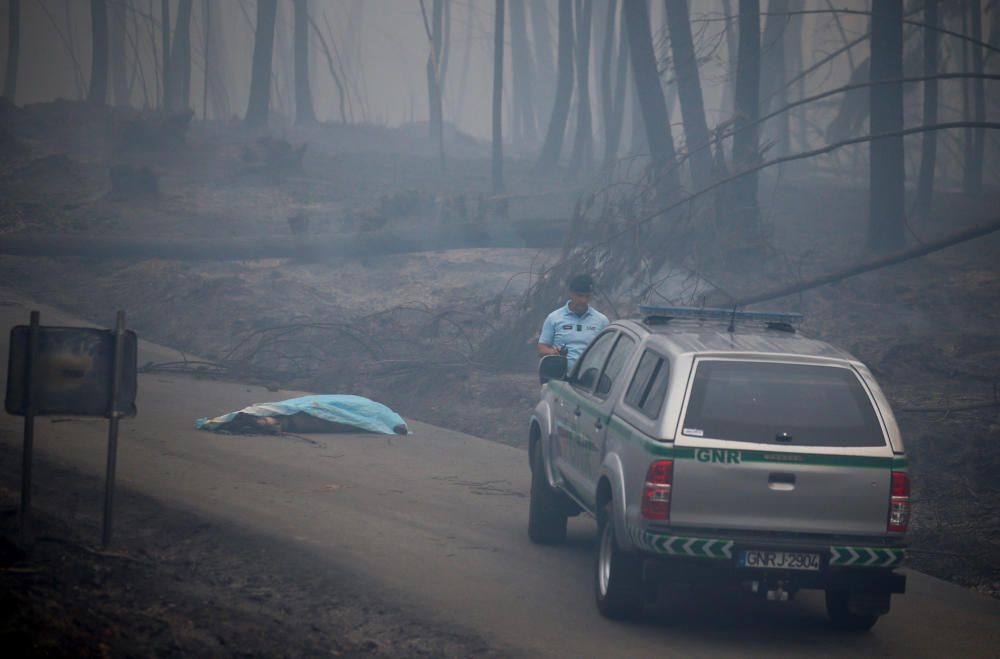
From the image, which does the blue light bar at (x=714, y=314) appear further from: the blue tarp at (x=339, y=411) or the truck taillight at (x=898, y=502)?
the blue tarp at (x=339, y=411)

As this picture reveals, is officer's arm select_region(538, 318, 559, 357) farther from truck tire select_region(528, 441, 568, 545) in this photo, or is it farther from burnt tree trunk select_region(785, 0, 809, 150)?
burnt tree trunk select_region(785, 0, 809, 150)

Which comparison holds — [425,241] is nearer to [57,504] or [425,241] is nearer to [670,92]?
[57,504]

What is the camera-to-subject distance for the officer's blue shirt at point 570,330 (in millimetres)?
11000

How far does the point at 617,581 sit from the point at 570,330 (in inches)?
174

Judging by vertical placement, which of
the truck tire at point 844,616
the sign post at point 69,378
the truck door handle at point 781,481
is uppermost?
the sign post at point 69,378

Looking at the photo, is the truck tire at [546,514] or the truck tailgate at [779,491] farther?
the truck tire at [546,514]

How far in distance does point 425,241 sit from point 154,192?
1073 cm

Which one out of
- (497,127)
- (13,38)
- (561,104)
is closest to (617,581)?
(497,127)

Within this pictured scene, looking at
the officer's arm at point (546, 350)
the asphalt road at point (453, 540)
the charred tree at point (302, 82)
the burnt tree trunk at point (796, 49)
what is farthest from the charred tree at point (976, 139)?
the officer's arm at point (546, 350)

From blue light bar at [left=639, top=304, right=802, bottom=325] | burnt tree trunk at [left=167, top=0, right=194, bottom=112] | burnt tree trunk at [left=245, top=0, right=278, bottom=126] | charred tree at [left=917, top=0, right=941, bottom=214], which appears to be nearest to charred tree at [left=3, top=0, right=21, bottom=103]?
burnt tree trunk at [left=167, top=0, right=194, bottom=112]

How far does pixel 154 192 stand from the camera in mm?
29344

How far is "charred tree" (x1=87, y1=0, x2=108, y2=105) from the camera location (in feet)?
141

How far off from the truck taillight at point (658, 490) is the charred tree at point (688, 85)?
18.2m

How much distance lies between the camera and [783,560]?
6.56 m
